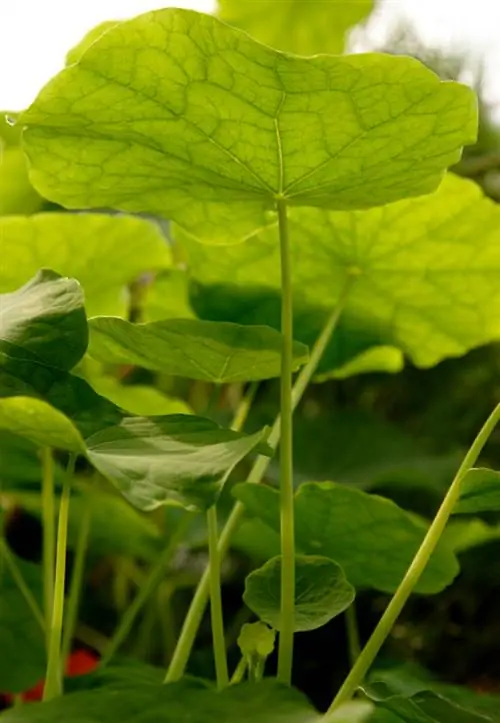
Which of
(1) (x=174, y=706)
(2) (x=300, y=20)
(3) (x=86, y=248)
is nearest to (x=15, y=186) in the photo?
(3) (x=86, y=248)

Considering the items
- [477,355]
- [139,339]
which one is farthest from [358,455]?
[139,339]

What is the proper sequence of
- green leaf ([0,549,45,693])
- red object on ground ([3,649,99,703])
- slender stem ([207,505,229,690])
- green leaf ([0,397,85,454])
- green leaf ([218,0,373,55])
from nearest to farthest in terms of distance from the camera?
green leaf ([0,397,85,454])
slender stem ([207,505,229,690])
green leaf ([0,549,45,693])
red object on ground ([3,649,99,703])
green leaf ([218,0,373,55])

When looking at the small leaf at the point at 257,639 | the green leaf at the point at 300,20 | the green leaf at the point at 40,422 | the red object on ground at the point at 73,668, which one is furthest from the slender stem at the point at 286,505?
the green leaf at the point at 300,20

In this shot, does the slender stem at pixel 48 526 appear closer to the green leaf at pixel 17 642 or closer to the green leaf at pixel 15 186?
the green leaf at pixel 17 642

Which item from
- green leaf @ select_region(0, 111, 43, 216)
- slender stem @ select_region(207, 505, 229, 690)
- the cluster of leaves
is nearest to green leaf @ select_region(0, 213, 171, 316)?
the cluster of leaves

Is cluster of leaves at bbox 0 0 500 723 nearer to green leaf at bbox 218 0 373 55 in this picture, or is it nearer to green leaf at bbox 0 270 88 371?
green leaf at bbox 0 270 88 371

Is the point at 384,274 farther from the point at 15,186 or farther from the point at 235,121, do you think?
the point at 15,186

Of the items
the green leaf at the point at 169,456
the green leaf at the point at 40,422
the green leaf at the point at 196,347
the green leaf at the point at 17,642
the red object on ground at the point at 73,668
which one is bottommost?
the red object on ground at the point at 73,668
